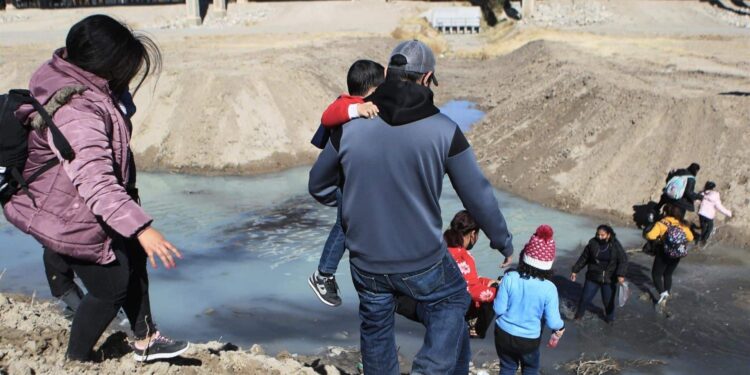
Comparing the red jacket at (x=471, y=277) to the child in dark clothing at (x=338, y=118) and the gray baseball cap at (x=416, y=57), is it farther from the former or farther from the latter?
the gray baseball cap at (x=416, y=57)

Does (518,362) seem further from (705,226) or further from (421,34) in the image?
(421,34)

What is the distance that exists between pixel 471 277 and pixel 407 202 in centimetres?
121

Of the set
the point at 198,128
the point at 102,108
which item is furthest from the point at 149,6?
the point at 102,108

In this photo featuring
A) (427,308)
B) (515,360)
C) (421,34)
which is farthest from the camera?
(421,34)

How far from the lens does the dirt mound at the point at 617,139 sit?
48.6ft

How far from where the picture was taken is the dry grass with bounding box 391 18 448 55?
42.2 meters

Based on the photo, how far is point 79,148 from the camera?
350 centimetres

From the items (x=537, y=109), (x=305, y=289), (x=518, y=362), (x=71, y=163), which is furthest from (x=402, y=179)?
(x=537, y=109)

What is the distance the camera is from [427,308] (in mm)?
3729

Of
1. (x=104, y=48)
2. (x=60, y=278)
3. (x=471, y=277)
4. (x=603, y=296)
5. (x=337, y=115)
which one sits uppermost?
(x=104, y=48)

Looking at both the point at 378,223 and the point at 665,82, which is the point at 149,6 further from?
the point at 378,223

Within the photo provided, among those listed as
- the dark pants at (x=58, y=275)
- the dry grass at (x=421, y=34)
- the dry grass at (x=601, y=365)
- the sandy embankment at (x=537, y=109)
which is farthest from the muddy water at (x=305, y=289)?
the dry grass at (x=421, y=34)

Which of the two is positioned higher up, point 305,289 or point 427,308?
point 427,308

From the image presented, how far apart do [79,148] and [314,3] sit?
4936 centimetres
